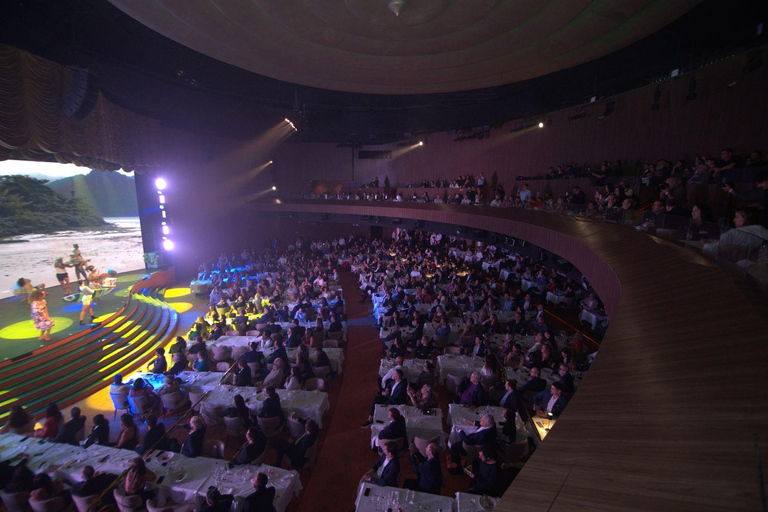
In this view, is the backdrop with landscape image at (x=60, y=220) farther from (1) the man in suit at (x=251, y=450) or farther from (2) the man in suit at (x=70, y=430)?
(1) the man in suit at (x=251, y=450)

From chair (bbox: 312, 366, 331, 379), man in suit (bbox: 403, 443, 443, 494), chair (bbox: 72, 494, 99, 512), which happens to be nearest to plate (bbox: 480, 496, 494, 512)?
man in suit (bbox: 403, 443, 443, 494)

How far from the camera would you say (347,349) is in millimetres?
10664

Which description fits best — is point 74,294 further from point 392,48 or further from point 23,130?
point 392,48

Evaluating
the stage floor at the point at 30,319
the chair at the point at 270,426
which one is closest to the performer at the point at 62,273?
the stage floor at the point at 30,319

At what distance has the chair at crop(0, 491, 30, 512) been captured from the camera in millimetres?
4883

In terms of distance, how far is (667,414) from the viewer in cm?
191

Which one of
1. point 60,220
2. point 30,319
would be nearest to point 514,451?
point 30,319

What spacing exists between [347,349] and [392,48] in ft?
33.9

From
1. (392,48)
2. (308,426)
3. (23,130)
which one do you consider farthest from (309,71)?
(308,426)

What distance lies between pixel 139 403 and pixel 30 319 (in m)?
7.51

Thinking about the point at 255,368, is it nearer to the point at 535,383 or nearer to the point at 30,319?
the point at 535,383

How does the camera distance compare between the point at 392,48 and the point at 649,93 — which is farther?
the point at 392,48

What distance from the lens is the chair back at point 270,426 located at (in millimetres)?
6262

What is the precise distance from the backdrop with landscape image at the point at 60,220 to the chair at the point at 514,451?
1694cm
